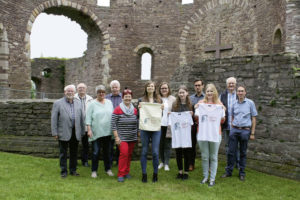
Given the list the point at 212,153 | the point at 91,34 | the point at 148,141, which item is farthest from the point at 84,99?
the point at 91,34

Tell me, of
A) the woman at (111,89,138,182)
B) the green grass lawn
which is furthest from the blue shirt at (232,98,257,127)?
the woman at (111,89,138,182)

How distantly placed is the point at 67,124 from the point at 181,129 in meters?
2.14

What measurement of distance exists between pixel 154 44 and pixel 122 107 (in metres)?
13.0

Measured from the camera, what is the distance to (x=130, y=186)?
5.15 m

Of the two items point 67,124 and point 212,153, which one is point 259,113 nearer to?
point 212,153

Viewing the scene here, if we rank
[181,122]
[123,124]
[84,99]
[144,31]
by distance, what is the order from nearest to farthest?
1. [123,124]
2. [181,122]
3. [84,99]
4. [144,31]

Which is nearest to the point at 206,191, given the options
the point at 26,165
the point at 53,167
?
the point at 53,167

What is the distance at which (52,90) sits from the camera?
981 inches

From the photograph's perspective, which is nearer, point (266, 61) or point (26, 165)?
point (26, 165)

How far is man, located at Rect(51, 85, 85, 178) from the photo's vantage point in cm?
549

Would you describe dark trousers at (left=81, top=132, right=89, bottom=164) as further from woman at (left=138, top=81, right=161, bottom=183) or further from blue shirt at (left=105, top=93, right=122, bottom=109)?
woman at (left=138, top=81, right=161, bottom=183)

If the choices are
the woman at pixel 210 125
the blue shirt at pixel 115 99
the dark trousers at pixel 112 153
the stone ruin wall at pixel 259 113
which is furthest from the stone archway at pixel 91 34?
the woman at pixel 210 125

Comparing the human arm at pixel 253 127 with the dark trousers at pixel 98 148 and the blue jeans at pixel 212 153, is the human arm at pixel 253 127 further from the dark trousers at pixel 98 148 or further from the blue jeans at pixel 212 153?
the dark trousers at pixel 98 148

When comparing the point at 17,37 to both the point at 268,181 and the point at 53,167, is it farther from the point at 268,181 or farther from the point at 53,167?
the point at 268,181
